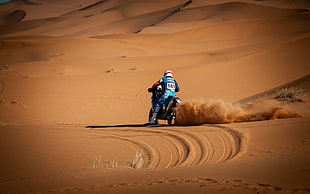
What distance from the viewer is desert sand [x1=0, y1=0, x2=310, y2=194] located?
13.4ft

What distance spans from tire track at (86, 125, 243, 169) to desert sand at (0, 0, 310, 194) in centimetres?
3

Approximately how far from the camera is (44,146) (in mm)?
7473

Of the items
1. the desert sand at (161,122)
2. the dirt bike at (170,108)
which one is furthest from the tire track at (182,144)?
the dirt bike at (170,108)

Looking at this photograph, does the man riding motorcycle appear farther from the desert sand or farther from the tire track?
the tire track

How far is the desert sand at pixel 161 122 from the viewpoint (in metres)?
4.09

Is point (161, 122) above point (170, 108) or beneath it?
beneath

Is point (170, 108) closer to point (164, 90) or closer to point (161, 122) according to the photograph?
point (164, 90)

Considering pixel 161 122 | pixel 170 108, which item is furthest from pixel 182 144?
pixel 161 122

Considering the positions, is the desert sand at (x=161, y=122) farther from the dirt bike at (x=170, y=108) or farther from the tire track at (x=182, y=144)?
the dirt bike at (x=170, y=108)

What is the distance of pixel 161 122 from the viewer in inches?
495

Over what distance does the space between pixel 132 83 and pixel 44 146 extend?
12113mm

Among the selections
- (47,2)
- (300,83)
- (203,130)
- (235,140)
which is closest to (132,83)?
(300,83)

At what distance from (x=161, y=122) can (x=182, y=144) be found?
5747mm

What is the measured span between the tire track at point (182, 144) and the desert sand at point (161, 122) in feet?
0.09
